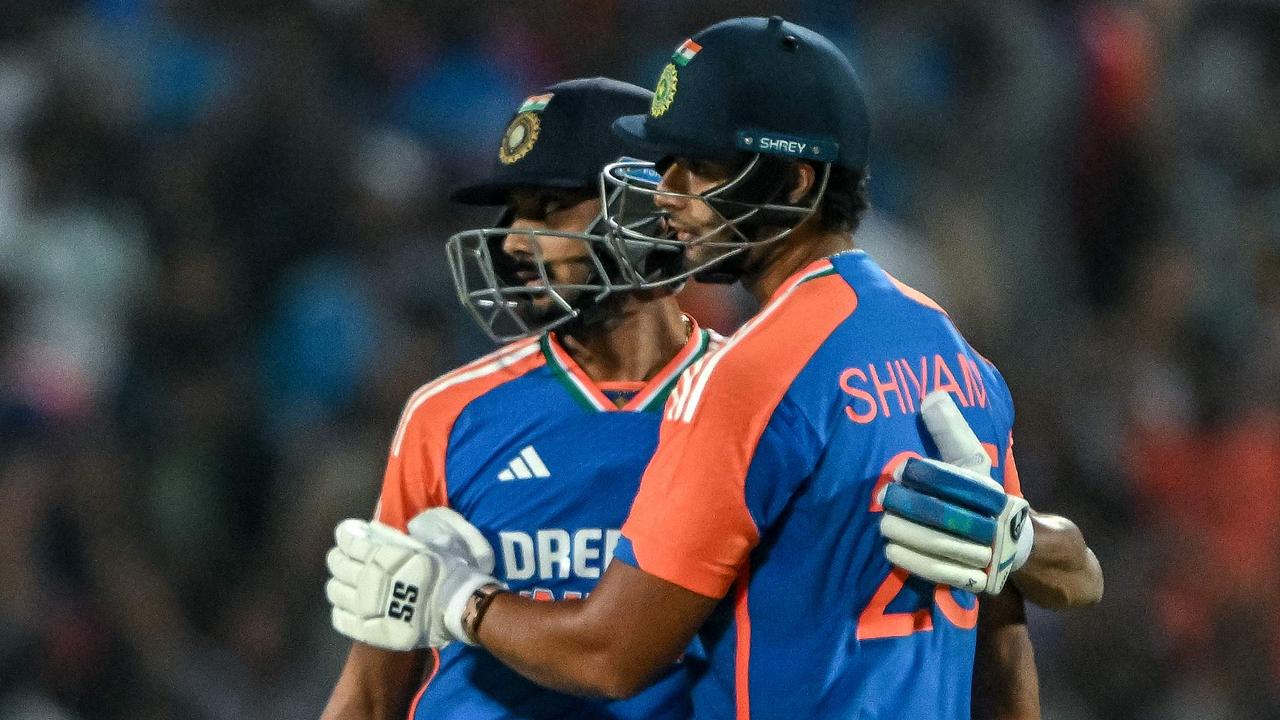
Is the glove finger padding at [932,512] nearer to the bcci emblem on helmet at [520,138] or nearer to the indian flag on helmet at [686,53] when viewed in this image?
the indian flag on helmet at [686,53]

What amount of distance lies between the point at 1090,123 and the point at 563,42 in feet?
7.63

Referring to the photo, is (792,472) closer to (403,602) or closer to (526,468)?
(403,602)

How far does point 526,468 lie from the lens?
3.34 metres

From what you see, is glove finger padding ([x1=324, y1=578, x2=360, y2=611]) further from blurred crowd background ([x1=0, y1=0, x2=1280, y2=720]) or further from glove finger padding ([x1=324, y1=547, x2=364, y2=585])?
blurred crowd background ([x1=0, y1=0, x2=1280, y2=720])

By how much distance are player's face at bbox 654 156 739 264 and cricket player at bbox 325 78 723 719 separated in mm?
428

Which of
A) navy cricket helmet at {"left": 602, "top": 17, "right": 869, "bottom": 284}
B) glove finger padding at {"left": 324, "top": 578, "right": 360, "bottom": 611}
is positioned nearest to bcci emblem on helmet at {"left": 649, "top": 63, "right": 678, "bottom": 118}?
navy cricket helmet at {"left": 602, "top": 17, "right": 869, "bottom": 284}

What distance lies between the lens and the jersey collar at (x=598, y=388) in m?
3.41

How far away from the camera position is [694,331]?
11.8 ft

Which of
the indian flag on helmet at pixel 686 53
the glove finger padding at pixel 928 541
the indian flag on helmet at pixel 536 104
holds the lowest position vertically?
the glove finger padding at pixel 928 541

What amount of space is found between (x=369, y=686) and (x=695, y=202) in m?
1.35

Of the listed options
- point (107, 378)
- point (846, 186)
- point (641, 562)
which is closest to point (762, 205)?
point (846, 186)

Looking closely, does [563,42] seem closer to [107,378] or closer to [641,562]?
[107,378]

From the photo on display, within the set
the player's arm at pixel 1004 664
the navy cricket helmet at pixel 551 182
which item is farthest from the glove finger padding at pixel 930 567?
the navy cricket helmet at pixel 551 182

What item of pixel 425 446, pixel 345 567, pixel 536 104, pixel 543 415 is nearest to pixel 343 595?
pixel 345 567
